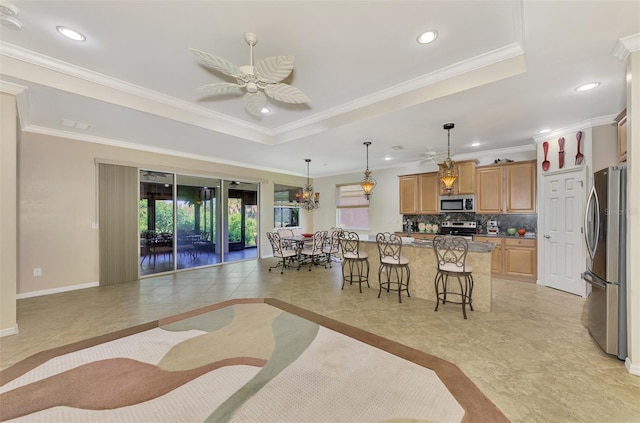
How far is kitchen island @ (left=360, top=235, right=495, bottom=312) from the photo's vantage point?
11.5 feet

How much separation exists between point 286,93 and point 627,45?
2987mm

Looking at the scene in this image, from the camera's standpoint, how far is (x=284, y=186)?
8.63 m

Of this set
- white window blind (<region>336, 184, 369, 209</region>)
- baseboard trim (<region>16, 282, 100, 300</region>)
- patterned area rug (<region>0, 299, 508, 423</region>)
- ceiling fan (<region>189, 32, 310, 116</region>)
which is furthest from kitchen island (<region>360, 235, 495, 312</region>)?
baseboard trim (<region>16, 282, 100, 300</region>)

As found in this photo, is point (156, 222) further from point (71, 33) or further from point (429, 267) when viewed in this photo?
point (429, 267)

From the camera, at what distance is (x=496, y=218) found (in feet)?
19.0

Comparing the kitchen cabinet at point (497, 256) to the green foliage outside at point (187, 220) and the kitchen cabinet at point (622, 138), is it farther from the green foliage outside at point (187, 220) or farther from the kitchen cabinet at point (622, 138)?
the green foliage outside at point (187, 220)

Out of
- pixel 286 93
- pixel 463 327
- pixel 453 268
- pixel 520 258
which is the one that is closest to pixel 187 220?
pixel 286 93

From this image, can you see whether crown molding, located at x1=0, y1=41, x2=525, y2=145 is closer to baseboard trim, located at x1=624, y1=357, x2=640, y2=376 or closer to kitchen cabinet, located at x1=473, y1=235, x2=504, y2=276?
baseboard trim, located at x1=624, y1=357, x2=640, y2=376

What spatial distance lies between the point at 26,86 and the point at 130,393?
11.5 feet

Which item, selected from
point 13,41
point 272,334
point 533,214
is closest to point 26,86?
point 13,41

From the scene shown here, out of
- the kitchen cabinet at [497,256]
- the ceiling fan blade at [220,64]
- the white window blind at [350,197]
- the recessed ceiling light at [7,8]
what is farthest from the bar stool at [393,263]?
the recessed ceiling light at [7,8]

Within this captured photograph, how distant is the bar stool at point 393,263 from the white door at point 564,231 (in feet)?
9.07

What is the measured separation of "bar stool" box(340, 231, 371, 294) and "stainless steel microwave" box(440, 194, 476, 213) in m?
2.80

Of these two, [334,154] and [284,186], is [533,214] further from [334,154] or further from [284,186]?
[284,186]
